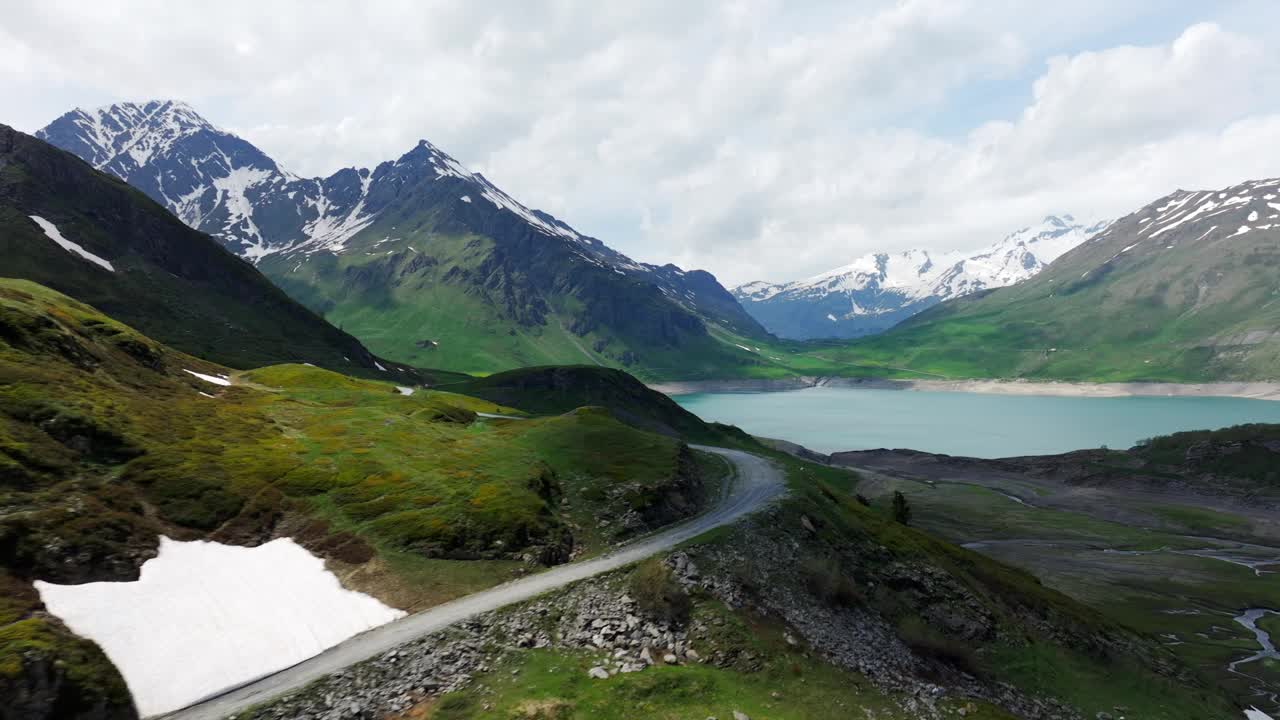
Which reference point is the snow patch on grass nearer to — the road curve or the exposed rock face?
the road curve

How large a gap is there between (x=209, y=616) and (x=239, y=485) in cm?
1602

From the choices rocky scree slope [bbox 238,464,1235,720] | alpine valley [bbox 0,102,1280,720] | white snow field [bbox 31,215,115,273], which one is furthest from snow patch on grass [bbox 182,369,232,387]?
white snow field [bbox 31,215,115,273]

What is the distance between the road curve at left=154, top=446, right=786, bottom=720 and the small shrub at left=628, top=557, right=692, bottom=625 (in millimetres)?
3427

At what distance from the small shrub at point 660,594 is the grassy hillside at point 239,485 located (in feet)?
32.2

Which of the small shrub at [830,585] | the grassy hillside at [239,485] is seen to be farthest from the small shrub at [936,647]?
the grassy hillside at [239,485]

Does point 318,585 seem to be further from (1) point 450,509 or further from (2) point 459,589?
(1) point 450,509

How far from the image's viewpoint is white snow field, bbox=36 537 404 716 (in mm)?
27312

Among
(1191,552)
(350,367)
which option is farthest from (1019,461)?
(350,367)

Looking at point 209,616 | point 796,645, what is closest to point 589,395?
point 796,645

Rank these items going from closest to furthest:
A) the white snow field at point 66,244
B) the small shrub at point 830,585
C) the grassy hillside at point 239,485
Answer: the grassy hillside at point 239,485, the small shrub at point 830,585, the white snow field at point 66,244

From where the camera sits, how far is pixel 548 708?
27594 mm

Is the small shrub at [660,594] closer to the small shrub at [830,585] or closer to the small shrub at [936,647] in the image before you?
the small shrub at [830,585]

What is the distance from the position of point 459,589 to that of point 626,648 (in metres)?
→ 12.5

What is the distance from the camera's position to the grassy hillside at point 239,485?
31812 millimetres
